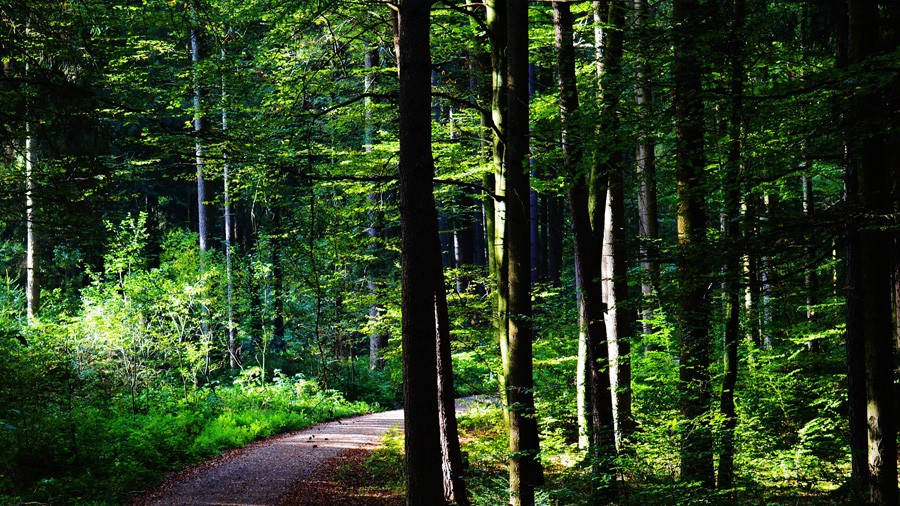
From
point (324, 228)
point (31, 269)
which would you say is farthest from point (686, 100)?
point (31, 269)

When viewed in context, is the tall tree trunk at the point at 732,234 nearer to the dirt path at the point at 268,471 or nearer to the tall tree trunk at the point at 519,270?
the tall tree trunk at the point at 519,270

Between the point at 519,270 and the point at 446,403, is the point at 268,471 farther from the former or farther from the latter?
the point at 519,270

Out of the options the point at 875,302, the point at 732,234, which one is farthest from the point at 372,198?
the point at 875,302

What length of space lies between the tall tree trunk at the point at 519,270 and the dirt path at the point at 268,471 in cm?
373

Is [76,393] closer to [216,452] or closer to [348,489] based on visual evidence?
[216,452]

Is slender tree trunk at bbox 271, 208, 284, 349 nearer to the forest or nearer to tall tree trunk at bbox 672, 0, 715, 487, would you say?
the forest

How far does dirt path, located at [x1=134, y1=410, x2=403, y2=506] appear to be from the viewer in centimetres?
866

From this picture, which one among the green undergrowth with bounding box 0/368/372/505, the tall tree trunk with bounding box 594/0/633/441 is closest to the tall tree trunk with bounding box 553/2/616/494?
the tall tree trunk with bounding box 594/0/633/441

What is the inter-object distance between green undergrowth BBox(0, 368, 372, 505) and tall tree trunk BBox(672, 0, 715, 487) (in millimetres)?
7346

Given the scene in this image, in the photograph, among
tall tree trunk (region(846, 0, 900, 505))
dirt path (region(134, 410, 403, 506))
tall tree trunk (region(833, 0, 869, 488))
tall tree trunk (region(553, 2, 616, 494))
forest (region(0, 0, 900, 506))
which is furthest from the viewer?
dirt path (region(134, 410, 403, 506))

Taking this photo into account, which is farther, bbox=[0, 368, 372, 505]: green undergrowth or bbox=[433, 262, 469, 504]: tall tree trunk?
bbox=[0, 368, 372, 505]: green undergrowth

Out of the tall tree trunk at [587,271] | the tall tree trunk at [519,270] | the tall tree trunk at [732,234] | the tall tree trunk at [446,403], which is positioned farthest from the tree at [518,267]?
the tall tree trunk at [732,234]

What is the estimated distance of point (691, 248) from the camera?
14.4ft

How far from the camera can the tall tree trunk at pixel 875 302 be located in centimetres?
449
